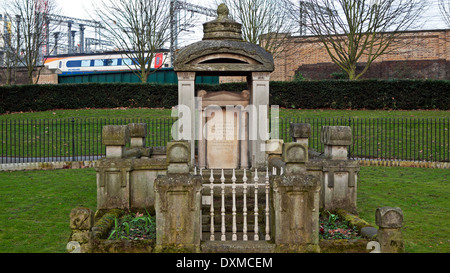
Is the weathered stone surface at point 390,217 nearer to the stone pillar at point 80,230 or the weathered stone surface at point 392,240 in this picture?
the weathered stone surface at point 392,240

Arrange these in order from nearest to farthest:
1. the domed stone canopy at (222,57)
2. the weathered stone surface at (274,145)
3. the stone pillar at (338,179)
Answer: the stone pillar at (338,179), the domed stone canopy at (222,57), the weathered stone surface at (274,145)

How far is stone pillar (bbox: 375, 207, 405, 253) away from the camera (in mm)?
5477

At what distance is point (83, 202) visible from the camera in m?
9.85

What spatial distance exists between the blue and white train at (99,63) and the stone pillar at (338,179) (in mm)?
26642

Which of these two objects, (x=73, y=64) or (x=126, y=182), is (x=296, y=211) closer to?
(x=126, y=182)

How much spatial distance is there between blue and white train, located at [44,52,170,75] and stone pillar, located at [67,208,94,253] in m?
28.8

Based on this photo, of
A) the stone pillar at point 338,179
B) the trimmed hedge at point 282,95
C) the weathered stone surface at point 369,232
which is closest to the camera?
the weathered stone surface at point 369,232

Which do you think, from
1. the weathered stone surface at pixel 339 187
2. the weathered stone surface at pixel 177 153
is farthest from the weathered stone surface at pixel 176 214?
the weathered stone surface at pixel 339 187

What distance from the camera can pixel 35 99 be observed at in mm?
25812

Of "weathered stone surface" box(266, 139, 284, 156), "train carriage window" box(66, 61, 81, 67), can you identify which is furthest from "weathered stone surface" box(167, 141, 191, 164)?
"train carriage window" box(66, 61, 81, 67)

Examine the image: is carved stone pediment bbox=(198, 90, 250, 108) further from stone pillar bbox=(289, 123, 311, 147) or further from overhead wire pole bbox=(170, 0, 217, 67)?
overhead wire pole bbox=(170, 0, 217, 67)

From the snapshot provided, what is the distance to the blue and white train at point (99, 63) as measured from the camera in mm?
34562

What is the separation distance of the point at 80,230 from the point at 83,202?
14.9 ft

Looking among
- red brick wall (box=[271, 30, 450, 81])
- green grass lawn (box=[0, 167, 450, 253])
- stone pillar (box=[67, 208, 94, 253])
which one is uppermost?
red brick wall (box=[271, 30, 450, 81])
